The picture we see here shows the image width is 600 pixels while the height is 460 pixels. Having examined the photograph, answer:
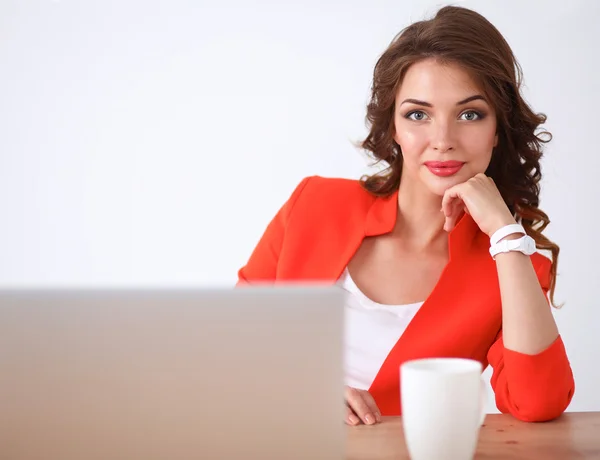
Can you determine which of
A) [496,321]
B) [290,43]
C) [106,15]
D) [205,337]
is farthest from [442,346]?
[106,15]

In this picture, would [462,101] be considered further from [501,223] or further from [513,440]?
[513,440]

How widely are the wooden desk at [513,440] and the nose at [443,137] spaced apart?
674 mm

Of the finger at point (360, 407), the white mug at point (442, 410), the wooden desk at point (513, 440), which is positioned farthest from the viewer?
the finger at point (360, 407)

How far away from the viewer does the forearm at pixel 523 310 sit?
1486 mm

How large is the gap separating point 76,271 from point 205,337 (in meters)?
3.30

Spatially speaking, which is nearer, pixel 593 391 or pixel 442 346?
pixel 442 346

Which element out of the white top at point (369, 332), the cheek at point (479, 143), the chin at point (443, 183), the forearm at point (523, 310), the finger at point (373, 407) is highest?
the cheek at point (479, 143)

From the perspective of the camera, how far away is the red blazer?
57.8 inches

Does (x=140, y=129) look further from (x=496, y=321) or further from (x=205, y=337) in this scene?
(x=205, y=337)

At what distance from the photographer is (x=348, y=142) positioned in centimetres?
373

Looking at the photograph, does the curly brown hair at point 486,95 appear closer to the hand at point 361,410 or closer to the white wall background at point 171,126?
the hand at point 361,410

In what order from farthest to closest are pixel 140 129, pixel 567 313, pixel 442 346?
1. pixel 140 129
2. pixel 567 313
3. pixel 442 346

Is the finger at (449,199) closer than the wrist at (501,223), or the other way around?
the wrist at (501,223)

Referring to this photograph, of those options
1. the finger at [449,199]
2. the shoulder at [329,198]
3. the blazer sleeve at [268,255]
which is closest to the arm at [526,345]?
the finger at [449,199]
